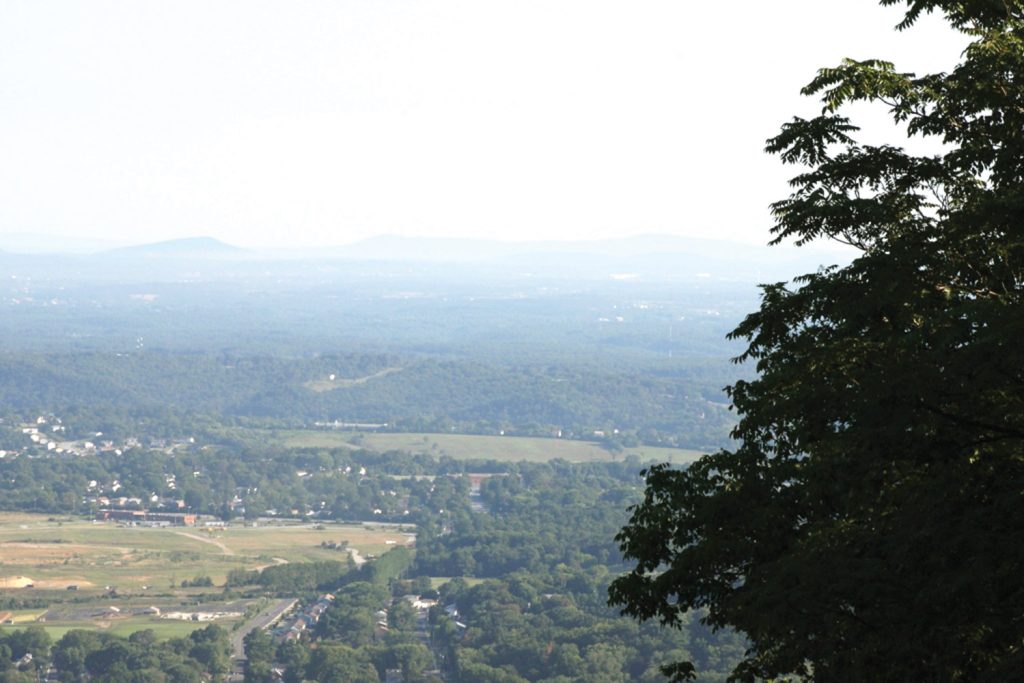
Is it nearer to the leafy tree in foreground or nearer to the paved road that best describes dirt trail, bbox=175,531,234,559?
the paved road

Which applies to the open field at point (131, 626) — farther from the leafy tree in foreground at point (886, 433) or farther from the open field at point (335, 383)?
the open field at point (335, 383)

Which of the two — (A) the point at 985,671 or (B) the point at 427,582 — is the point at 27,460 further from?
(A) the point at 985,671

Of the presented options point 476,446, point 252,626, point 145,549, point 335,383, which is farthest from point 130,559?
point 335,383

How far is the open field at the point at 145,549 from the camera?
6862 cm

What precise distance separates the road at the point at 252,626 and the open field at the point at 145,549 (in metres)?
6.28

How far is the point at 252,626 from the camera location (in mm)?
58500

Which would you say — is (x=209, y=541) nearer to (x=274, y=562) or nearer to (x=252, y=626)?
(x=274, y=562)

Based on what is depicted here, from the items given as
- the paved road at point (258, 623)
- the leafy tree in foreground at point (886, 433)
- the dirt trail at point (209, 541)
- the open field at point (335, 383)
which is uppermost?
the leafy tree in foreground at point (886, 433)

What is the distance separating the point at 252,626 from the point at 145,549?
21.1m

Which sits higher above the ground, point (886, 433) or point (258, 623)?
point (886, 433)

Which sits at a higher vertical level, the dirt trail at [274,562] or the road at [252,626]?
the road at [252,626]

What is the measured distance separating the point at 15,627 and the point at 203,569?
48.2ft

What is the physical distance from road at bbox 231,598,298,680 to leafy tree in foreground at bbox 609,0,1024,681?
40101mm

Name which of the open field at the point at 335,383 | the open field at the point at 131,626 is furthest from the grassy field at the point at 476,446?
the open field at the point at 131,626
